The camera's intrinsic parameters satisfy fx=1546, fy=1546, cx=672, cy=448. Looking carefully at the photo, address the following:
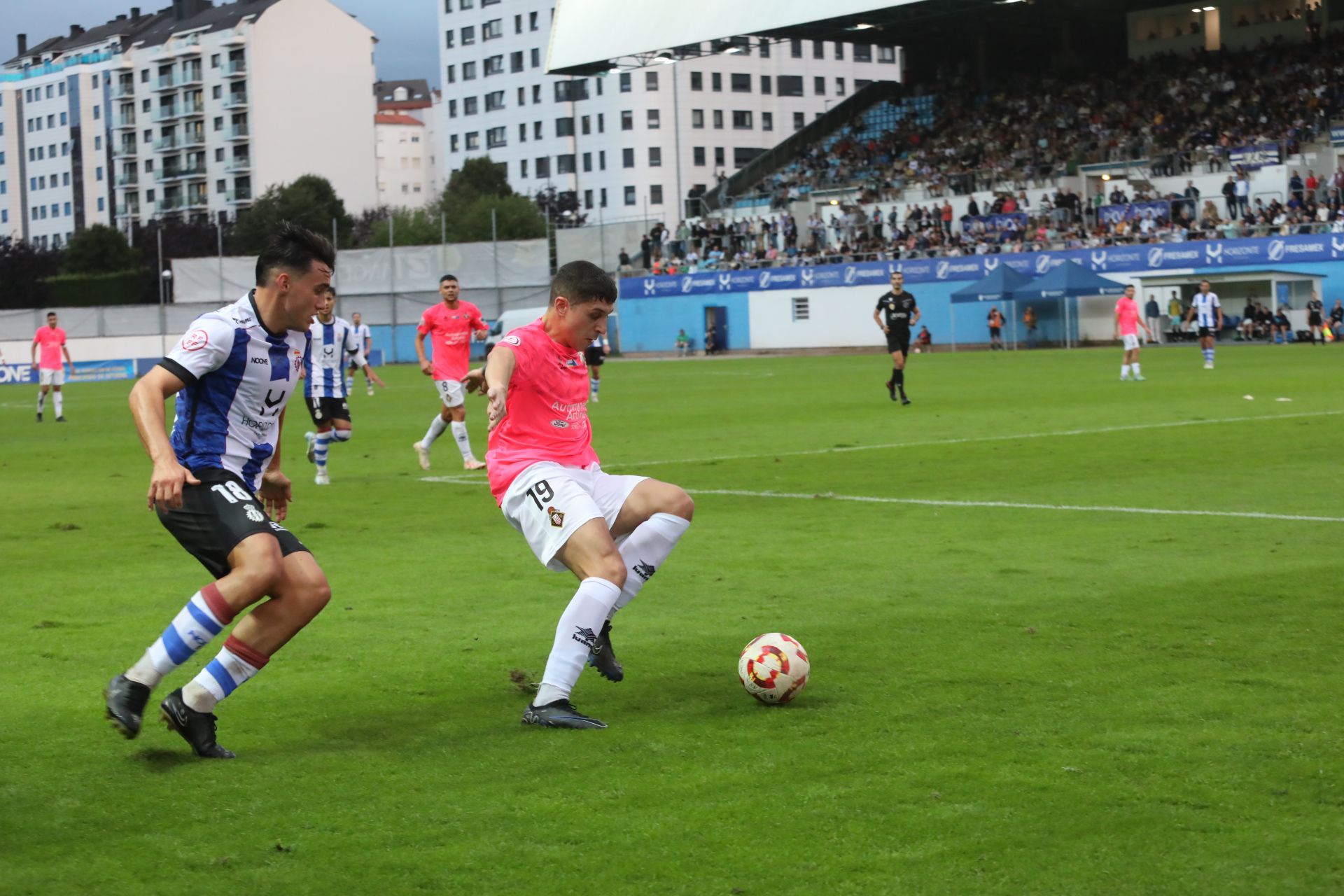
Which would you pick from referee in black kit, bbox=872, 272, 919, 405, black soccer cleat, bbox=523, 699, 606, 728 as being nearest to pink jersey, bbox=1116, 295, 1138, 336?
referee in black kit, bbox=872, 272, 919, 405

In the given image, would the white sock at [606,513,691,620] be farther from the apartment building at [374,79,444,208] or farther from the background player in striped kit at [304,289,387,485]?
the apartment building at [374,79,444,208]

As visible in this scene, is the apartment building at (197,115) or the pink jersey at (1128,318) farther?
the apartment building at (197,115)

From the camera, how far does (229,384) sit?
18.8ft

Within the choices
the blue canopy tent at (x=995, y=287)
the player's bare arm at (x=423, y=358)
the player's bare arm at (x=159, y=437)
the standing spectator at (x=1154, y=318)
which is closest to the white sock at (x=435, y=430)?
the player's bare arm at (x=423, y=358)

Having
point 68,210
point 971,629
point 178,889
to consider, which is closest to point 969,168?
point 971,629

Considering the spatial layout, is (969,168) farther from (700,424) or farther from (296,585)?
(296,585)

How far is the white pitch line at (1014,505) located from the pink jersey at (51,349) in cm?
2017

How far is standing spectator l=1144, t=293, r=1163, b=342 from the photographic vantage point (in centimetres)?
5256

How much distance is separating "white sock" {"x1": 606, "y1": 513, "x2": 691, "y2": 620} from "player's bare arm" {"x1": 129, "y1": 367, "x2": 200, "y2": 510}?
1.97 m

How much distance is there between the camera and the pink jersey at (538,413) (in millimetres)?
6559

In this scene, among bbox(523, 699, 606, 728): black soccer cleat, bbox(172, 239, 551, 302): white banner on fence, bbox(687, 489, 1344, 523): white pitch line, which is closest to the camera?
bbox(523, 699, 606, 728): black soccer cleat

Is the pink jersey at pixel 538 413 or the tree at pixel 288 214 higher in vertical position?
the tree at pixel 288 214

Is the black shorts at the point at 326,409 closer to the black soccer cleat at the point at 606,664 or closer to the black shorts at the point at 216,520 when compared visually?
the black soccer cleat at the point at 606,664

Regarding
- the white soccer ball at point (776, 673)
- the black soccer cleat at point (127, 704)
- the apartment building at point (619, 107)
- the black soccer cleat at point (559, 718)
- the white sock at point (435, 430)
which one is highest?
the apartment building at point (619, 107)
